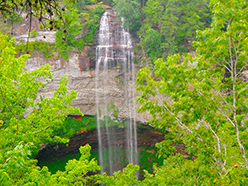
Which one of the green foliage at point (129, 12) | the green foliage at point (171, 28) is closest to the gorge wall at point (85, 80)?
the green foliage at point (171, 28)

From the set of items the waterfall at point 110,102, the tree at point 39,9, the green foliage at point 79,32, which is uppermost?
the green foliage at point 79,32

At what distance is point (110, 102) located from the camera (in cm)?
1769

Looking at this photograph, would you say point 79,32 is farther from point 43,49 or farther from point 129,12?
point 129,12

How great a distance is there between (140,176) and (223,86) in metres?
13.8

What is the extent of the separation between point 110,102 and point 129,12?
875 centimetres

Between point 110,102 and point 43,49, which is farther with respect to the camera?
point 110,102

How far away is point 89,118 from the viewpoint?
17.3 meters

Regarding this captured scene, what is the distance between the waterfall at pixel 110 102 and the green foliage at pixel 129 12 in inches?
59.6

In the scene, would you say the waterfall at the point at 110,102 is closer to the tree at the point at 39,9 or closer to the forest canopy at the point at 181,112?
the forest canopy at the point at 181,112

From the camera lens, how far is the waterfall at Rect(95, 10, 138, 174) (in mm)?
17000

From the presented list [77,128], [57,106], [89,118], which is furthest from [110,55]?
[57,106]

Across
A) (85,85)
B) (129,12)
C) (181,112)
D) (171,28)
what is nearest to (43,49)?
(85,85)

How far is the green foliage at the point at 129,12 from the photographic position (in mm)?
17984

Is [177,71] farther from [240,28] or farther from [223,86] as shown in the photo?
[240,28]
